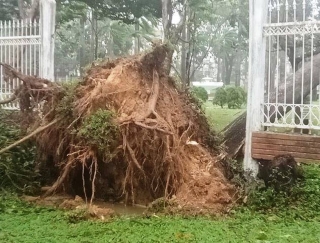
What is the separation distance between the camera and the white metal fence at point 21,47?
9898 mm

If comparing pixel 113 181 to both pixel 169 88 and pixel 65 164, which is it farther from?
pixel 169 88

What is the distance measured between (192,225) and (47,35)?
595 centimetres

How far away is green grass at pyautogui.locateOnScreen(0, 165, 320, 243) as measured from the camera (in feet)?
16.5

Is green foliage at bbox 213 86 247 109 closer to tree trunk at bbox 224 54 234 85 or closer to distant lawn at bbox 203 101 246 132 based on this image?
distant lawn at bbox 203 101 246 132

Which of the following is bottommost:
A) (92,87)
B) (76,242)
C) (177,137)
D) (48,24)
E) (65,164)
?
(76,242)

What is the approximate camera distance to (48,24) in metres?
9.66

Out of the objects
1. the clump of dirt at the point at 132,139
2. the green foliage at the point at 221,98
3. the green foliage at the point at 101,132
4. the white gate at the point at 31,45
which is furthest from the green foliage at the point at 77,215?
the green foliage at the point at 221,98

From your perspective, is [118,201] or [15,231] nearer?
[15,231]

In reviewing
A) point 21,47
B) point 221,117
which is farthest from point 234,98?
point 21,47

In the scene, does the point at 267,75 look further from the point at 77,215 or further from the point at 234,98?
the point at 234,98

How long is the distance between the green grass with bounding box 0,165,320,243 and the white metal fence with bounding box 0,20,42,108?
4320 millimetres

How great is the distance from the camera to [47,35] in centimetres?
968

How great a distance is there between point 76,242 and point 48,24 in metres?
6.07

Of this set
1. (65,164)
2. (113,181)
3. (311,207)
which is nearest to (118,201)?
(113,181)
